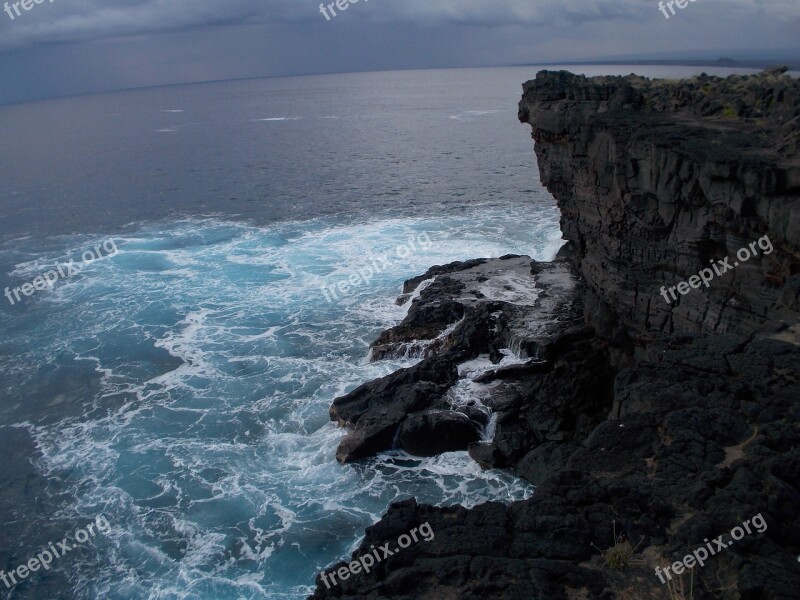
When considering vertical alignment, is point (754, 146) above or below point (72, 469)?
above

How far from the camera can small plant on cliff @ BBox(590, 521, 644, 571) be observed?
13.6 metres

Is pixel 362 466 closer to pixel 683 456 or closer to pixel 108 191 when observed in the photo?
pixel 683 456

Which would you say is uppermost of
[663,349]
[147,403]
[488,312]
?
[663,349]

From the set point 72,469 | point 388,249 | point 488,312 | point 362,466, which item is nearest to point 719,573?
point 362,466

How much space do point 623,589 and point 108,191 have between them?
258 feet

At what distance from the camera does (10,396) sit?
3516 cm

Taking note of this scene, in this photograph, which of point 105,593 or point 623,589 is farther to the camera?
point 105,593
